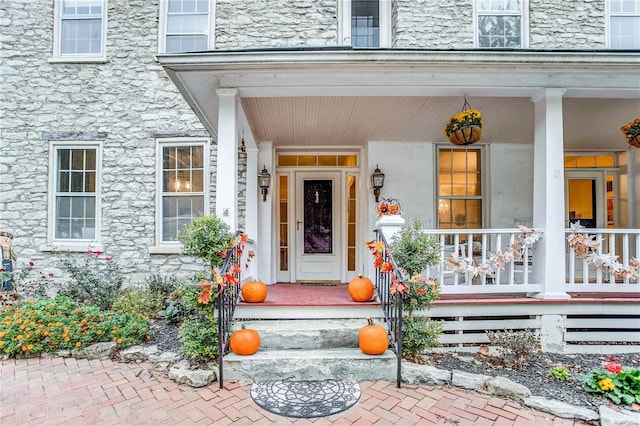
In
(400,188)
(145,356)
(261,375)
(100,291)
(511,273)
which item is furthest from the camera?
(400,188)

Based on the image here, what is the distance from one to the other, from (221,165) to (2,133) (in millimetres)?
5834

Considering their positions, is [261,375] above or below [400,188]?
below

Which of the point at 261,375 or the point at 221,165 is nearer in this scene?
the point at 261,375

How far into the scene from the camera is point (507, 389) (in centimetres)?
270

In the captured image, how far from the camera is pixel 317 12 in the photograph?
6.33 meters

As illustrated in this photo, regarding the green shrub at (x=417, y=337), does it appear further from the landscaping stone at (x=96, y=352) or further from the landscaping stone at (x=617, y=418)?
the landscaping stone at (x=96, y=352)

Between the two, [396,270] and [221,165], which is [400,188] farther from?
[221,165]

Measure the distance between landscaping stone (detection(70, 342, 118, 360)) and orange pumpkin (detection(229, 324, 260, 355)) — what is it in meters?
1.50

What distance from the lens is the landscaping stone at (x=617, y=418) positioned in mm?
2312

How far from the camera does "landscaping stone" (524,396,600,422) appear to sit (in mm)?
2422

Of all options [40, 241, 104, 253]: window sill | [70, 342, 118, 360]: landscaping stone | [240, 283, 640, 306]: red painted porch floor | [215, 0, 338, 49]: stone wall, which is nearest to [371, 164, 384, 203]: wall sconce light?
[240, 283, 640, 306]: red painted porch floor

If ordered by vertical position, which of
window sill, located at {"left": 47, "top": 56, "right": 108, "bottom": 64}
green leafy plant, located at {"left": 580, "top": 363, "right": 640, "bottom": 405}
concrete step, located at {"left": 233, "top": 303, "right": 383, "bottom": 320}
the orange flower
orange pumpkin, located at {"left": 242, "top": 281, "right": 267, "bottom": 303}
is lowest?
green leafy plant, located at {"left": 580, "top": 363, "right": 640, "bottom": 405}

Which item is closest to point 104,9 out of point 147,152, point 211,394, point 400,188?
point 147,152

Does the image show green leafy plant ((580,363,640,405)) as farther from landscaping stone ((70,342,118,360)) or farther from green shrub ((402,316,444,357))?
landscaping stone ((70,342,118,360))
